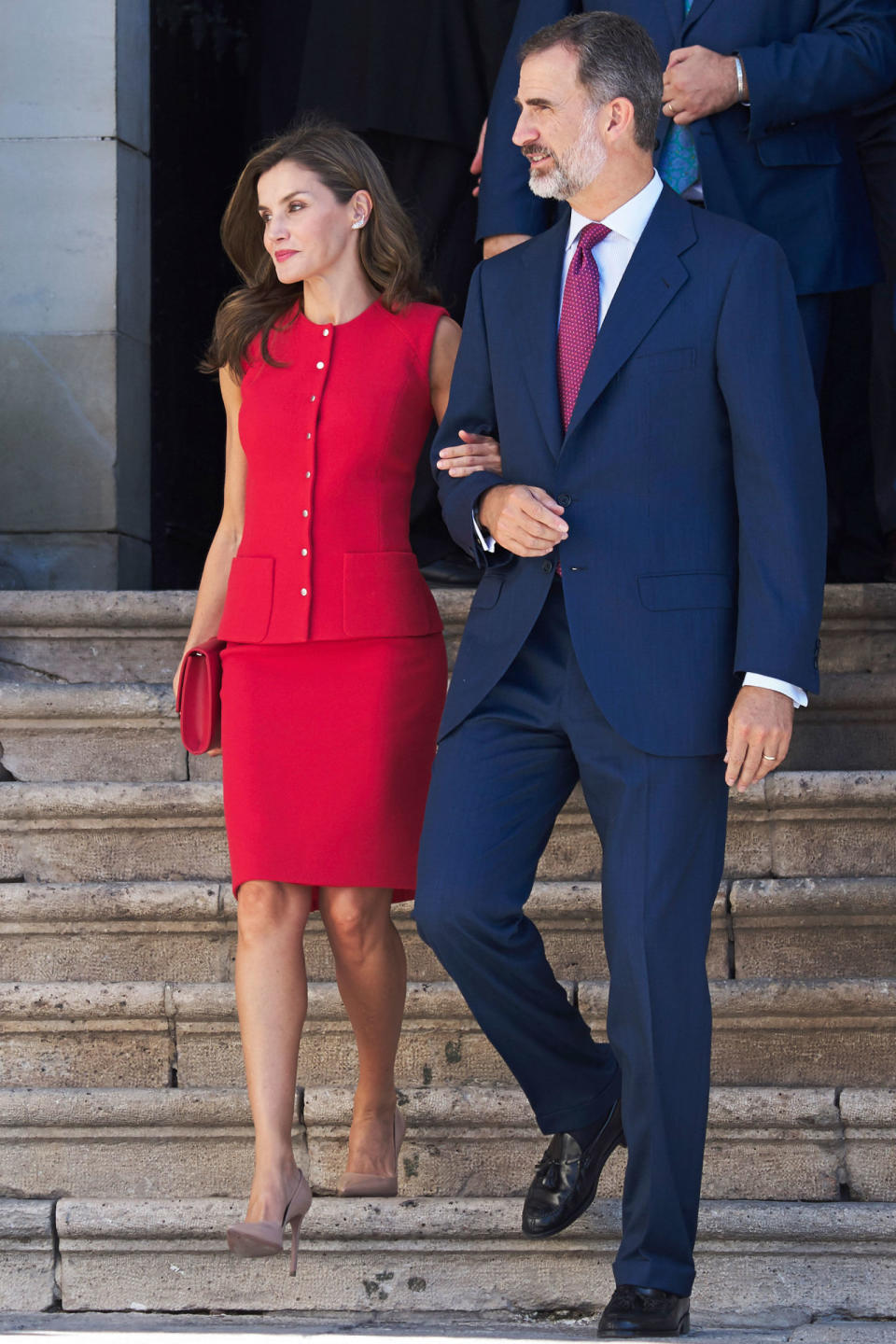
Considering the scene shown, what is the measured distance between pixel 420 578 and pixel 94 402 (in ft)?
7.42

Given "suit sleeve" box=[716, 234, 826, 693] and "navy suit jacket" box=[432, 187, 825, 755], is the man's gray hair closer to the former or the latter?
"navy suit jacket" box=[432, 187, 825, 755]

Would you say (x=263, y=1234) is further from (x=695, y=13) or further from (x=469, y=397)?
(x=695, y=13)

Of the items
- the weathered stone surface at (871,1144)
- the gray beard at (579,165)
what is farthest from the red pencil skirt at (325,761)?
the weathered stone surface at (871,1144)

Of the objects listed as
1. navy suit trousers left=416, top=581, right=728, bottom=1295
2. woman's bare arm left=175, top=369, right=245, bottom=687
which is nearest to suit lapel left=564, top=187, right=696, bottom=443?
navy suit trousers left=416, top=581, right=728, bottom=1295

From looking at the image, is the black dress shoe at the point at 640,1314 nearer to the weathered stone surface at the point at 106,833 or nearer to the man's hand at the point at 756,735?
the man's hand at the point at 756,735

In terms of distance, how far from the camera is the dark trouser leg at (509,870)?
2.92 m

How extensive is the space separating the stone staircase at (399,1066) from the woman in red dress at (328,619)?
0.58 feet

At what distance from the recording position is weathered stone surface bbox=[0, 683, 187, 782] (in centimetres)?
401

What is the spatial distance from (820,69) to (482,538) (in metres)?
1.49

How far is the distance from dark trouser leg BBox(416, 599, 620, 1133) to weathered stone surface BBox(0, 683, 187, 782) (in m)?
1.17

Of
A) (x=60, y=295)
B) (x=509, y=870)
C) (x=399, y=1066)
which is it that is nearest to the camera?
(x=509, y=870)

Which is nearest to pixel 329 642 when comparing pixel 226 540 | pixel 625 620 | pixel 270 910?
pixel 226 540

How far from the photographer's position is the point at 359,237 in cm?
348

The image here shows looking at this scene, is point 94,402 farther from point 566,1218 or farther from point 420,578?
point 566,1218
